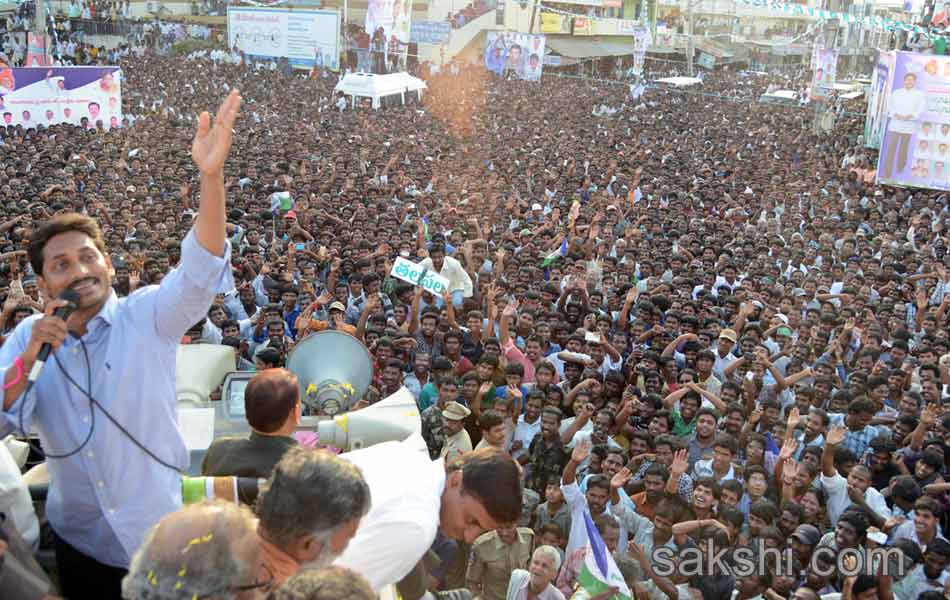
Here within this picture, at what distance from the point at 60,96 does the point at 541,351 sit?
11698 millimetres

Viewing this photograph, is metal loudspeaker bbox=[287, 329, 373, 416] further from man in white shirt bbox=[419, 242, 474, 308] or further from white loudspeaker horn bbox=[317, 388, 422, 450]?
man in white shirt bbox=[419, 242, 474, 308]

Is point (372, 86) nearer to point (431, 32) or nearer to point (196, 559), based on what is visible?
point (431, 32)

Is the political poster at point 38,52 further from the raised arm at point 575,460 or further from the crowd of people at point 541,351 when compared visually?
the raised arm at point 575,460

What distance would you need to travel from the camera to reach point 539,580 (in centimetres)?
375

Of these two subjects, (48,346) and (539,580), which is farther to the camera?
(539,580)

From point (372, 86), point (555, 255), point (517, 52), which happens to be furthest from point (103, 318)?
point (517, 52)

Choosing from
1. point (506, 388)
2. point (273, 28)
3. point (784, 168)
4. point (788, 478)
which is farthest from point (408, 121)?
point (788, 478)

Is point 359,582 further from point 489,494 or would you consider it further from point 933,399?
point 933,399

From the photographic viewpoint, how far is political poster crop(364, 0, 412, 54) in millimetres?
23809

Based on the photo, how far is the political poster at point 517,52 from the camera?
24.2 m

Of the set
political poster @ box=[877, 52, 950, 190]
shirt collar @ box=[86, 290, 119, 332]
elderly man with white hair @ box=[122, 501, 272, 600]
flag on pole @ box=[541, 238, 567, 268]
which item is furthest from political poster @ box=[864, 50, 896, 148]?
elderly man with white hair @ box=[122, 501, 272, 600]

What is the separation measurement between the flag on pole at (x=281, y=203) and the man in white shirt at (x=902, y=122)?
8.23 m

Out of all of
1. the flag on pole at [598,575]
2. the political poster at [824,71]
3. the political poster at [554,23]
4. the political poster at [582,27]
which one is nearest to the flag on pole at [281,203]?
the flag on pole at [598,575]

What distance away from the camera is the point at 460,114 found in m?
21.5
